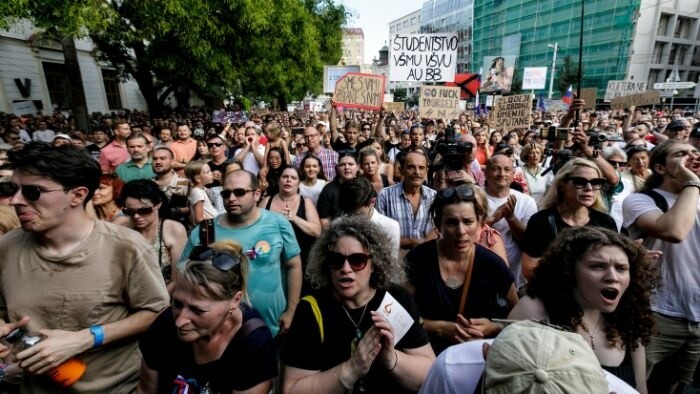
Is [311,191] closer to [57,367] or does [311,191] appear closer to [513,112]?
[57,367]

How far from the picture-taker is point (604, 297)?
69.6 inches

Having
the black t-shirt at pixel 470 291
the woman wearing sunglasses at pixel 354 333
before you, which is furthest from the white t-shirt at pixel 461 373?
the black t-shirt at pixel 470 291

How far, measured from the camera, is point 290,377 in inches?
67.3

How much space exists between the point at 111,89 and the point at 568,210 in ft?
89.0

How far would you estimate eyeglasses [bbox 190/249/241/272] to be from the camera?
5.41ft

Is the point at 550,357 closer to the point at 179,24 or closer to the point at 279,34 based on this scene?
the point at 179,24

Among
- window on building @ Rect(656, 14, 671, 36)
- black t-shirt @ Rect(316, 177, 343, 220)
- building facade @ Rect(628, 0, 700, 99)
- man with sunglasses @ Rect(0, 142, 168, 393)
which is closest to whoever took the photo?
man with sunglasses @ Rect(0, 142, 168, 393)

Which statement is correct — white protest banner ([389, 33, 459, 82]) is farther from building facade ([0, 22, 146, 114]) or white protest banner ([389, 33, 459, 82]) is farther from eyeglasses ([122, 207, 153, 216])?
building facade ([0, 22, 146, 114])

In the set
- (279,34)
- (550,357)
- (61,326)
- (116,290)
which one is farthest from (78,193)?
(279,34)

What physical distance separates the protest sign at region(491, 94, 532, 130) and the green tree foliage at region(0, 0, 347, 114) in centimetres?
826

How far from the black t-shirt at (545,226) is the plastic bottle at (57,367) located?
2.84 m

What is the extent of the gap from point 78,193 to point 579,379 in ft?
6.97

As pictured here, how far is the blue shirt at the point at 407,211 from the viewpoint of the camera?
3.72 meters

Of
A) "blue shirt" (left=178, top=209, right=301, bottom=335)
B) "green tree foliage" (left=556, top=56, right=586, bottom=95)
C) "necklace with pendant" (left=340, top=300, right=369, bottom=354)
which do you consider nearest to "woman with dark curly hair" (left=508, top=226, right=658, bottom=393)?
"necklace with pendant" (left=340, top=300, right=369, bottom=354)
